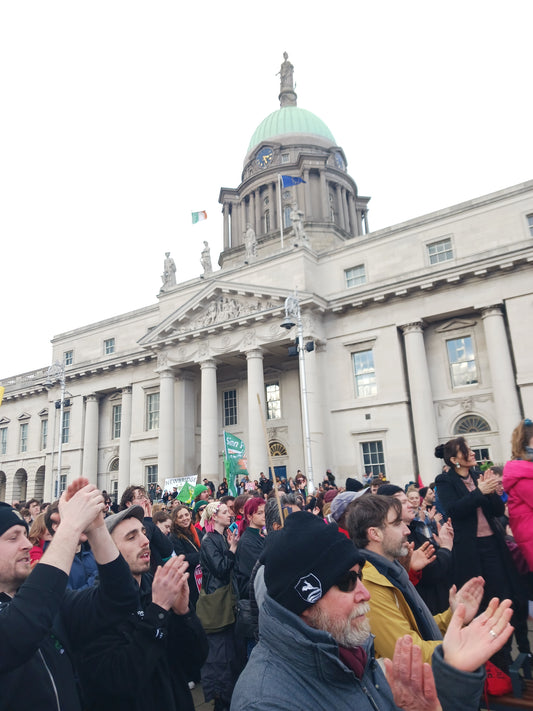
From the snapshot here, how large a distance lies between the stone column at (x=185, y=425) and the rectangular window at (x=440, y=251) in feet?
54.5

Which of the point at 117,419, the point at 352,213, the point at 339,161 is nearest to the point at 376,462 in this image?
the point at 117,419

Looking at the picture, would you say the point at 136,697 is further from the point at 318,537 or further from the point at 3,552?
the point at 318,537

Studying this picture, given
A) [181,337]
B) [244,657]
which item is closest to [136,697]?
[244,657]

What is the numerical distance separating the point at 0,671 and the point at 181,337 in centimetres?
2909

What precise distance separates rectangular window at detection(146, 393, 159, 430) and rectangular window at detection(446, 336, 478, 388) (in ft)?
64.6

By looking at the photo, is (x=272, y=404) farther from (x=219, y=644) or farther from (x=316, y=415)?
(x=219, y=644)

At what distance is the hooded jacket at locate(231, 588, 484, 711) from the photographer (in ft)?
6.68

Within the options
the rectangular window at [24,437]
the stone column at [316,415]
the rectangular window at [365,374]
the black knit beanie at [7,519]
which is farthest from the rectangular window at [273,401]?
the black knit beanie at [7,519]

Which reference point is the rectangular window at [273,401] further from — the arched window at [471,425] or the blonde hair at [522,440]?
the blonde hair at [522,440]

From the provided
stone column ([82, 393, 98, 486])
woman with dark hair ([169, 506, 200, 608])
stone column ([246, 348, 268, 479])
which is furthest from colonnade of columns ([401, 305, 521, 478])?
stone column ([82, 393, 98, 486])

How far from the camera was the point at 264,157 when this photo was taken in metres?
48.4

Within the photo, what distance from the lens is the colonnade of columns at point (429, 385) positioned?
72.7 ft

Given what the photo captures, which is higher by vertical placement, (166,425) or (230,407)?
(230,407)

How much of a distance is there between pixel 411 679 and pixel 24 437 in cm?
4814
